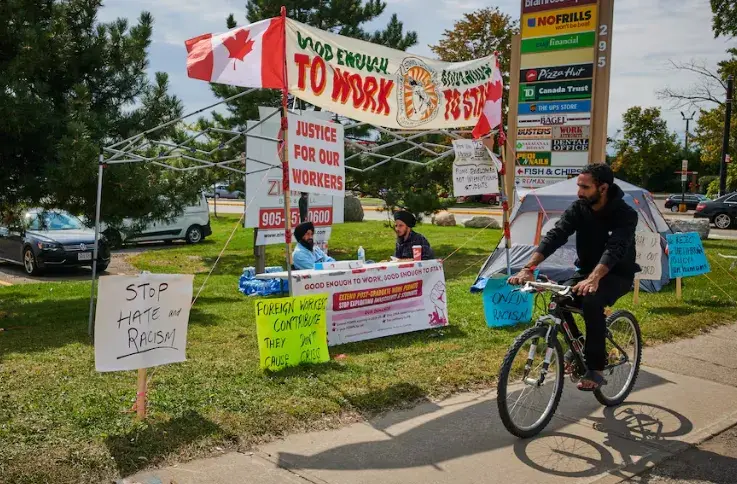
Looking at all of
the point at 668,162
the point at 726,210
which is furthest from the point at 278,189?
the point at 668,162

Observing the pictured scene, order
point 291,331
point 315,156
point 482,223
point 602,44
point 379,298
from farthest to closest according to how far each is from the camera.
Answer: point 482,223 < point 602,44 < point 379,298 < point 315,156 < point 291,331

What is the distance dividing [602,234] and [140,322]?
3505mm

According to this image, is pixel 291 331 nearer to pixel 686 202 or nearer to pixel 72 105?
pixel 72 105

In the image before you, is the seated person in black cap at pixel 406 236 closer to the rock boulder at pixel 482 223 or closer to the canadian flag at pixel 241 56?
the canadian flag at pixel 241 56

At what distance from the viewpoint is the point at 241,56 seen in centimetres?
582

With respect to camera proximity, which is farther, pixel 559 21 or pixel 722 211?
pixel 722 211

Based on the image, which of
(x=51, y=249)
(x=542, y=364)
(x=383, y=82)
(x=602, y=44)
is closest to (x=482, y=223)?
(x=602, y=44)

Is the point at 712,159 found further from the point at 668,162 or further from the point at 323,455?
the point at 323,455

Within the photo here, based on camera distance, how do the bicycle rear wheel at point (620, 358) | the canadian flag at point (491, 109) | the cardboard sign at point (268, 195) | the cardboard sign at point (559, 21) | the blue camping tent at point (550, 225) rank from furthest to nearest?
the cardboard sign at point (559, 21)
the blue camping tent at point (550, 225)
the cardboard sign at point (268, 195)
the canadian flag at point (491, 109)
the bicycle rear wheel at point (620, 358)

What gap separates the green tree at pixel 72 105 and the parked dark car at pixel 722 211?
2450cm

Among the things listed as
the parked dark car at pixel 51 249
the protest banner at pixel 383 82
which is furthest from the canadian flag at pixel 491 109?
the parked dark car at pixel 51 249

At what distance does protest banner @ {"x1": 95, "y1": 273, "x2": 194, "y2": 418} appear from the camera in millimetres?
4527

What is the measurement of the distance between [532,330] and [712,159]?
33288 mm

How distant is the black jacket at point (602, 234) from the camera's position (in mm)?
4848
